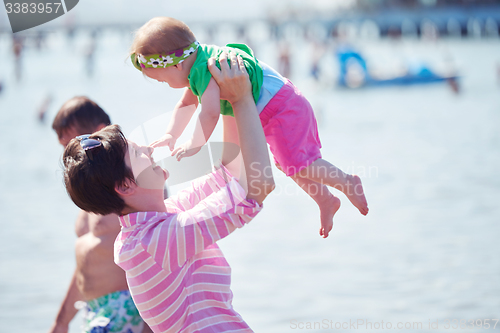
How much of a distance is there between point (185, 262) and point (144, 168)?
36cm

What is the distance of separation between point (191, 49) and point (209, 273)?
0.85 m

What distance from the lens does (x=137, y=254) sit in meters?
1.74

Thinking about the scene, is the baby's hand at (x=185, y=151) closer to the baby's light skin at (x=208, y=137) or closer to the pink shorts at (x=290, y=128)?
the baby's light skin at (x=208, y=137)

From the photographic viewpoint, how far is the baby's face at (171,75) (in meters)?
2.02

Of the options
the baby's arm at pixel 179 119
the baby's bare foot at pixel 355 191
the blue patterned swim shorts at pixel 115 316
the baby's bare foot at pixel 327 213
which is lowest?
the blue patterned swim shorts at pixel 115 316

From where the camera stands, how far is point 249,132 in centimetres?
168

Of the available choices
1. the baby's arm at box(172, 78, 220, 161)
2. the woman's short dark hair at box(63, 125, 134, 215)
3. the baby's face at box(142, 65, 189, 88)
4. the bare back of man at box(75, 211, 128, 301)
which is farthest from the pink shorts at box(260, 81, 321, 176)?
the bare back of man at box(75, 211, 128, 301)

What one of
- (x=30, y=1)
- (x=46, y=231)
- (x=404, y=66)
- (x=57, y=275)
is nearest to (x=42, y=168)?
(x=46, y=231)

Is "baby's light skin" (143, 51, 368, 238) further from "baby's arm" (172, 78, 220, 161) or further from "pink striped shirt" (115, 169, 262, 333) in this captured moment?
"pink striped shirt" (115, 169, 262, 333)

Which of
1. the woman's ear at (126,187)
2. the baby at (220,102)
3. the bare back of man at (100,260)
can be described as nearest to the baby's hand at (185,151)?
the baby at (220,102)

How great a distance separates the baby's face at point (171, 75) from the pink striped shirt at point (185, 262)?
44 cm

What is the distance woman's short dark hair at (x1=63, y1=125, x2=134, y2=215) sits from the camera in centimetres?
168

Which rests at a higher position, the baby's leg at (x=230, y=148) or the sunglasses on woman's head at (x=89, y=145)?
the sunglasses on woman's head at (x=89, y=145)

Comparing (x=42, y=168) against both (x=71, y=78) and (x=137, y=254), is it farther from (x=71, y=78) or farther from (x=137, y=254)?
(x=71, y=78)
